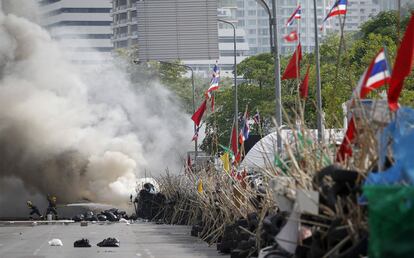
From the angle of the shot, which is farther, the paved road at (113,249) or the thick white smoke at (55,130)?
the thick white smoke at (55,130)

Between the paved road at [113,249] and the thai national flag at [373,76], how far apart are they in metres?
12.7

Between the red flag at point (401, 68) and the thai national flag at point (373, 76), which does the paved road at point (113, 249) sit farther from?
the red flag at point (401, 68)

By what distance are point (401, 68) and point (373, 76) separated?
148 cm

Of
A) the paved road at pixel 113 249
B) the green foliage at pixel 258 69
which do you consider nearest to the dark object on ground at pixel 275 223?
the paved road at pixel 113 249

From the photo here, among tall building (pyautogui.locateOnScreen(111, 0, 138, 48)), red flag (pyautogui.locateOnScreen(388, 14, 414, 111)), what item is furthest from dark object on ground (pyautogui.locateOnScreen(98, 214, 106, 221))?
tall building (pyautogui.locateOnScreen(111, 0, 138, 48))

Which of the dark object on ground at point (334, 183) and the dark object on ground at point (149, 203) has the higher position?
the dark object on ground at point (334, 183)

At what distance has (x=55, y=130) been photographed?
70.1m

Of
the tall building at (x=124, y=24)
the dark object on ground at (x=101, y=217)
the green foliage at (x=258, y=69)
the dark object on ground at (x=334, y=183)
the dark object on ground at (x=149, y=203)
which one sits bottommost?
the dark object on ground at (x=101, y=217)

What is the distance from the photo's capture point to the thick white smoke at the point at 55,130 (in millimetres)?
69188

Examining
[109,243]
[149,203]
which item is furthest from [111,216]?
[109,243]

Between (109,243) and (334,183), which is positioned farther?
(109,243)

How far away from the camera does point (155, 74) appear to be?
122500mm

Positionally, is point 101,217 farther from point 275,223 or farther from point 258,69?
point 275,223

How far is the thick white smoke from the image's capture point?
2724 inches
